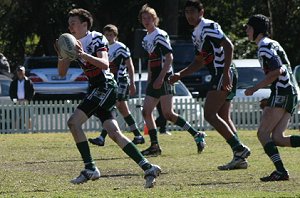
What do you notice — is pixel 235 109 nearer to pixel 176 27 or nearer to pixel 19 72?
pixel 19 72

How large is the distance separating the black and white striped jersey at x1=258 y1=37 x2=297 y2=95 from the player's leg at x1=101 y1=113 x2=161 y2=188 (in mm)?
1800

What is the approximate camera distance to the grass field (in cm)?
1026

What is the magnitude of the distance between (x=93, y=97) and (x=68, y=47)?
719 mm

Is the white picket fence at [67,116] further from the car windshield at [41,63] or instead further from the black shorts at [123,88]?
the black shorts at [123,88]

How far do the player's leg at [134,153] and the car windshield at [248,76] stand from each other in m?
16.8

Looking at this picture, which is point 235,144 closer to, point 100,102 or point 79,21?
point 100,102

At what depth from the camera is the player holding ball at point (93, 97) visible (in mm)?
10805

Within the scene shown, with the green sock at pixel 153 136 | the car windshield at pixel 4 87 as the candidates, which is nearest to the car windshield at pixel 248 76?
the car windshield at pixel 4 87

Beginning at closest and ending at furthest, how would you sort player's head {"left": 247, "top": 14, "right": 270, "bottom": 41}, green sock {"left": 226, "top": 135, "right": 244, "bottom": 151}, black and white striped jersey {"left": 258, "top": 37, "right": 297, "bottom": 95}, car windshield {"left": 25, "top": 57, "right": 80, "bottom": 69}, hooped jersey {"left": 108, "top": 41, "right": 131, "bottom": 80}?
black and white striped jersey {"left": 258, "top": 37, "right": 297, "bottom": 95} < player's head {"left": 247, "top": 14, "right": 270, "bottom": 41} < green sock {"left": 226, "top": 135, "right": 244, "bottom": 151} < hooped jersey {"left": 108, "top": 41, "right": 131, "bottom": 80} < car windshield {"left": 25, "top": 57, "right": 80, "bottom": 69}

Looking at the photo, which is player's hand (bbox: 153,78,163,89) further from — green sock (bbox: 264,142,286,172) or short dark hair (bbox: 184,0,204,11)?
green sock (bbox: 264,142,286,172)

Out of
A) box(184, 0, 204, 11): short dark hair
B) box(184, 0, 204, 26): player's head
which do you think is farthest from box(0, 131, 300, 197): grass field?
box(184, 0, 204, 11): short dark hair

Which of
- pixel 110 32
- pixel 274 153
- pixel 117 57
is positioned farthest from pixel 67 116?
pixel 274 153

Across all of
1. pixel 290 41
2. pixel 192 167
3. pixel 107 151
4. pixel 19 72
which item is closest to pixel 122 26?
pixel 290 41

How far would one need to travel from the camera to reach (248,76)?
90.6 feet
